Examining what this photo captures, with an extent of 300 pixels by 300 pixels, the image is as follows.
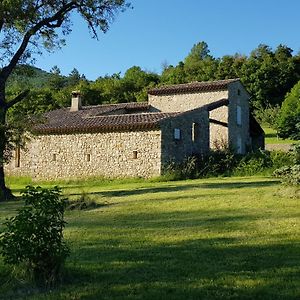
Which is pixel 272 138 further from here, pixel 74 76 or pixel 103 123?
pixel 74 76

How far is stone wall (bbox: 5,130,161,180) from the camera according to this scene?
25.4 metres

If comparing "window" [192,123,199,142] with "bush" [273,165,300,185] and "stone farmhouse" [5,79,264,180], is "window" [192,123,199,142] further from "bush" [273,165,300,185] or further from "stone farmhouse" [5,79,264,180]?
"bush" [273,165,300,185]

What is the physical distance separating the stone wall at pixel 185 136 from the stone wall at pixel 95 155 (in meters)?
0.59

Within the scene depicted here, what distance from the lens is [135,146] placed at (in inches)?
1015

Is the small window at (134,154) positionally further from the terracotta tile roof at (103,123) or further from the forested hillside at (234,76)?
the forested hillside at (234,76)

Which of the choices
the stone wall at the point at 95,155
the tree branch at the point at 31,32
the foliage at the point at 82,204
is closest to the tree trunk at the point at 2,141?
the tree branch at the point at 31,32

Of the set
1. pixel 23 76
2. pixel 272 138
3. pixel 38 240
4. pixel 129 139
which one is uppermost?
pixel 23 76

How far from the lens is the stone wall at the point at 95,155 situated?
25.4 meters

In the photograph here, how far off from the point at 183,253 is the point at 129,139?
1869cm

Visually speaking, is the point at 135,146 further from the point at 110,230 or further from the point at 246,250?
the point at 246,250

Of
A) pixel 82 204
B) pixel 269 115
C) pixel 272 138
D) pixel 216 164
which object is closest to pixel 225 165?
pixel 216 164

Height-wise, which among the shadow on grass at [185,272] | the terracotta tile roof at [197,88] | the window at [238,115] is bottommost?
the shadow on grass at [185,272]

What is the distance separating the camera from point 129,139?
1021 inches

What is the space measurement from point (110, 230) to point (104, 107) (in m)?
28.0
